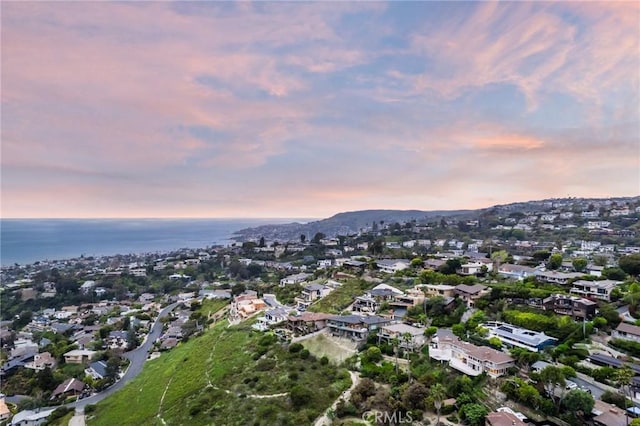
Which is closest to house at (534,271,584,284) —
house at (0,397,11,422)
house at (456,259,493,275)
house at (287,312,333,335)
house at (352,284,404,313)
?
house at (456,259,493,275)

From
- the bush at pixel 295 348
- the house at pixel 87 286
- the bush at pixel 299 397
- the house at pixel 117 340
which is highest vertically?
the bush at pixel 295 348

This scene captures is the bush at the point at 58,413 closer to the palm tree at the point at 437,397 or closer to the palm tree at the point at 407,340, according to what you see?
the palm tree at the point at 407,340

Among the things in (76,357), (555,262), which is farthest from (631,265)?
(76,357)

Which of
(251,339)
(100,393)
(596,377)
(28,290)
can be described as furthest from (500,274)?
(28,290)

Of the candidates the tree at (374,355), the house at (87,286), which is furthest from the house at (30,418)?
the house at (87,286)

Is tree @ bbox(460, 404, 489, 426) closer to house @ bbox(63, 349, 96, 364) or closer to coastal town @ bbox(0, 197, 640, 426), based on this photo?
coastal town @ bbox(0, 197, 640, 426)

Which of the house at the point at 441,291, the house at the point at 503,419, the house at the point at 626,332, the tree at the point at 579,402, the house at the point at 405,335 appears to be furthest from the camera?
the house at the point at 441,291
